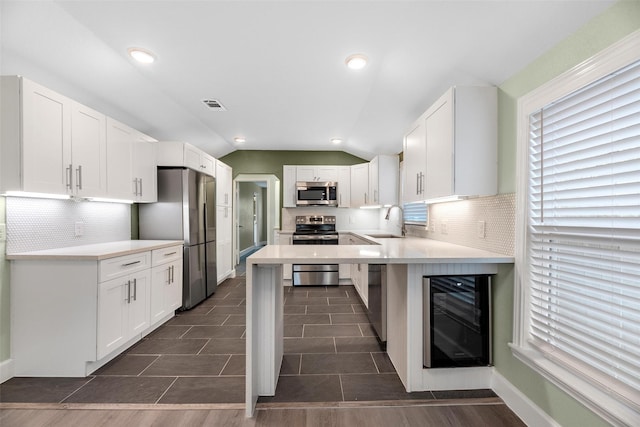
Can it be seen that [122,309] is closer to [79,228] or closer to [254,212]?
[79,228]

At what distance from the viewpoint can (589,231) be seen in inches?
49.8

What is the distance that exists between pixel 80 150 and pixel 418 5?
269cm

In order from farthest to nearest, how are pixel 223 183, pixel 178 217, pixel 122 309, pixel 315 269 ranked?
1. pixel 223 183
2. pixel 315 269
3. pixel 178 217
4. pixel 122 309

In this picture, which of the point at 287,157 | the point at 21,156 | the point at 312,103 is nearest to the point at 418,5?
the point at 312,103

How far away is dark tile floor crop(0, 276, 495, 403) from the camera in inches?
72.1

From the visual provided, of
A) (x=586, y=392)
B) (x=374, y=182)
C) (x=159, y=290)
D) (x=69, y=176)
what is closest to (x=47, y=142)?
(x=69, y=176)

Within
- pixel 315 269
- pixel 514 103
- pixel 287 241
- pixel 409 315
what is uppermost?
pixel 514 103

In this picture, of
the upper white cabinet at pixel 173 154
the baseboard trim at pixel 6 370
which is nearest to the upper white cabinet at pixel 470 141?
the upper white cabinet at pixel 173 154

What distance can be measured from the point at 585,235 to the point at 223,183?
4.49 m

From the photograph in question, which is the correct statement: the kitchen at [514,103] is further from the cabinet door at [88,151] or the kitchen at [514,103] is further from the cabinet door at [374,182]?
the cabinet door at [374,182]

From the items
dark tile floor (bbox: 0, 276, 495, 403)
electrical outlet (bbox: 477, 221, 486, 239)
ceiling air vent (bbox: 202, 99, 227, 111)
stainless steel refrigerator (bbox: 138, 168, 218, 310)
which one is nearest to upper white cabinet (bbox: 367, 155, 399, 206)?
dark tile floor (bbox: 0, 276, 495, 403)

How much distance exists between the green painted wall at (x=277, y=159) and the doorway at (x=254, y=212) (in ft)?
0.57

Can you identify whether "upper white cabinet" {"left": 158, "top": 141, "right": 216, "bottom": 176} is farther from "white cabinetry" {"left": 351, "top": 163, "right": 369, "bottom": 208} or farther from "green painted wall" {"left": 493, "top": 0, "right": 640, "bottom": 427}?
"green painted wall" {"left": 493, "top": 0, "right": 640, "bottom": 427}

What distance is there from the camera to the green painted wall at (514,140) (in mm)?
1187
